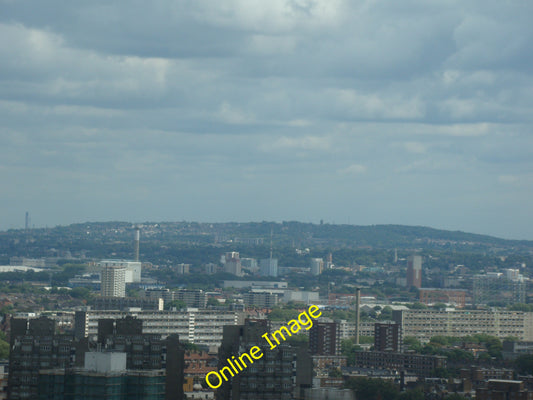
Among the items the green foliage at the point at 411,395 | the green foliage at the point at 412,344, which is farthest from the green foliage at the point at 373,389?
the green foliage at the point at 412,344

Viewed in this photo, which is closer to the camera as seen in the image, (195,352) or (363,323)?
(195,352)

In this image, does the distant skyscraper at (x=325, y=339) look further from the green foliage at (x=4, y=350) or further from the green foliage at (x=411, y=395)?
the green foliage at (x=411, y=395)

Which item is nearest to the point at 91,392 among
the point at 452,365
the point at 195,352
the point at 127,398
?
the point at 127,398

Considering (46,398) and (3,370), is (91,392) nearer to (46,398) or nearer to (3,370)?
(46,398)

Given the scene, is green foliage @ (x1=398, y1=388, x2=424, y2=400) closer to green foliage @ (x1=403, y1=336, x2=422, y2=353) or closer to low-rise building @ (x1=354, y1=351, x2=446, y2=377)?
low-rise building @ (x1=354, y1=351, x2=446, y2=377)

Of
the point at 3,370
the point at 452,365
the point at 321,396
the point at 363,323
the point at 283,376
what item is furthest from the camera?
the point at 363,323

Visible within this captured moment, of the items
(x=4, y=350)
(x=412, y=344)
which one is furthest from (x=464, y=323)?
(x=4, y=350)

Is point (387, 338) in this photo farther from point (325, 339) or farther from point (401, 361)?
point (401, 361)

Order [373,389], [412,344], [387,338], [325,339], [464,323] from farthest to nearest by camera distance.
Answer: [464,323], [412,344], [387,338], [325,339], [373,389]

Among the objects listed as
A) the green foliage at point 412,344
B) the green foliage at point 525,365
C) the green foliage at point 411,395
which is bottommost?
the green foliage at point 411,395

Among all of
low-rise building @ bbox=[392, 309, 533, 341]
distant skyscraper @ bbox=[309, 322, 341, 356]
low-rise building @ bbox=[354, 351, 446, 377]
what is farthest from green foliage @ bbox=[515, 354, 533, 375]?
low-rise building @ bbox=[392, 309, 533, 341]

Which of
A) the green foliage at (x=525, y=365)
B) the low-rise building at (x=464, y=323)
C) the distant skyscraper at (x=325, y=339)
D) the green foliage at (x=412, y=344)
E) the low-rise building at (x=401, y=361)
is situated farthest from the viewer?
the low-rise building at (x=464, y=323)
